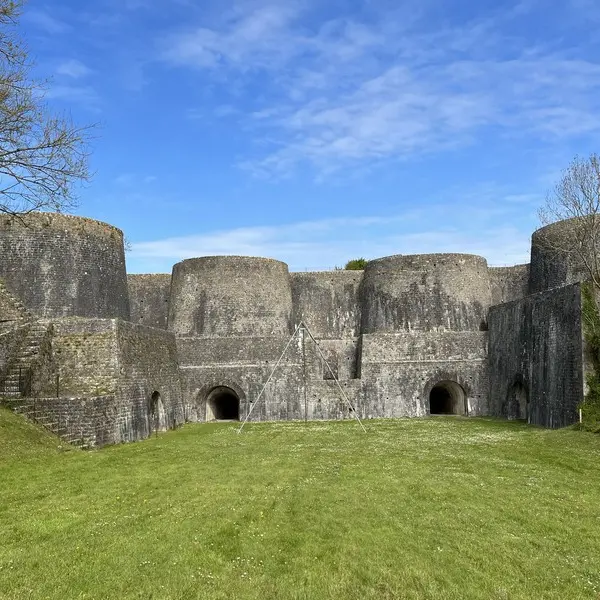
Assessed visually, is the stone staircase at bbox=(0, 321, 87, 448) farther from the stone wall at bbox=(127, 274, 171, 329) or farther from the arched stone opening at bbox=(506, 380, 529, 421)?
the arched stone opening at bbox=(506, 380, 529, 421)

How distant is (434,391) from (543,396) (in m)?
11.4

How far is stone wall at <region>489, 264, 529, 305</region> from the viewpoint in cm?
3609

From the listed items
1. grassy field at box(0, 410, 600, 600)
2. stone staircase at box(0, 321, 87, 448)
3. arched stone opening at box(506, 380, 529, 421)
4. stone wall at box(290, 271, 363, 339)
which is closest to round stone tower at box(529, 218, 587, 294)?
arched stone opening at box(506, 380, 529, 421)

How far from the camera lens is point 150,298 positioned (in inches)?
1464

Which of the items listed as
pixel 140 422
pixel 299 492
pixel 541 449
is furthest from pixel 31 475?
pixel 541 449

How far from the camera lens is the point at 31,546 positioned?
8.05 m

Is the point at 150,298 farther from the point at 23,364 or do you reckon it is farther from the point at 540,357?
the point at 540,357

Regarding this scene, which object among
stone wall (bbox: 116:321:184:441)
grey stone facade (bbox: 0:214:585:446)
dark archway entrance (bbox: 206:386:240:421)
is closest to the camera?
grey stone facade (bbox: 0:214:585:446)

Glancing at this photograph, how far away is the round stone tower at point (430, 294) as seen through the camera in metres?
33.6

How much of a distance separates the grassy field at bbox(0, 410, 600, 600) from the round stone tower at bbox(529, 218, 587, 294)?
16061mm

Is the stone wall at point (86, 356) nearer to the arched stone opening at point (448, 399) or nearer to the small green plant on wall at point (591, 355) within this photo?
the small green plant on wall at point (591, 355)

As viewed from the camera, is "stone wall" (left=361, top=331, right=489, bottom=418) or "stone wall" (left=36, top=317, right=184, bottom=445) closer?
"stone wall" (left=36, top=317, right=184, bottom=445)

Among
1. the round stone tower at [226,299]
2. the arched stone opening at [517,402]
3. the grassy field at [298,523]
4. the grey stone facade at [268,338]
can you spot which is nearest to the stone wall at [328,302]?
the grey stone facade at [268,338]

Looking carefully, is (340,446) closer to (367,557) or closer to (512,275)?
(367,557)
